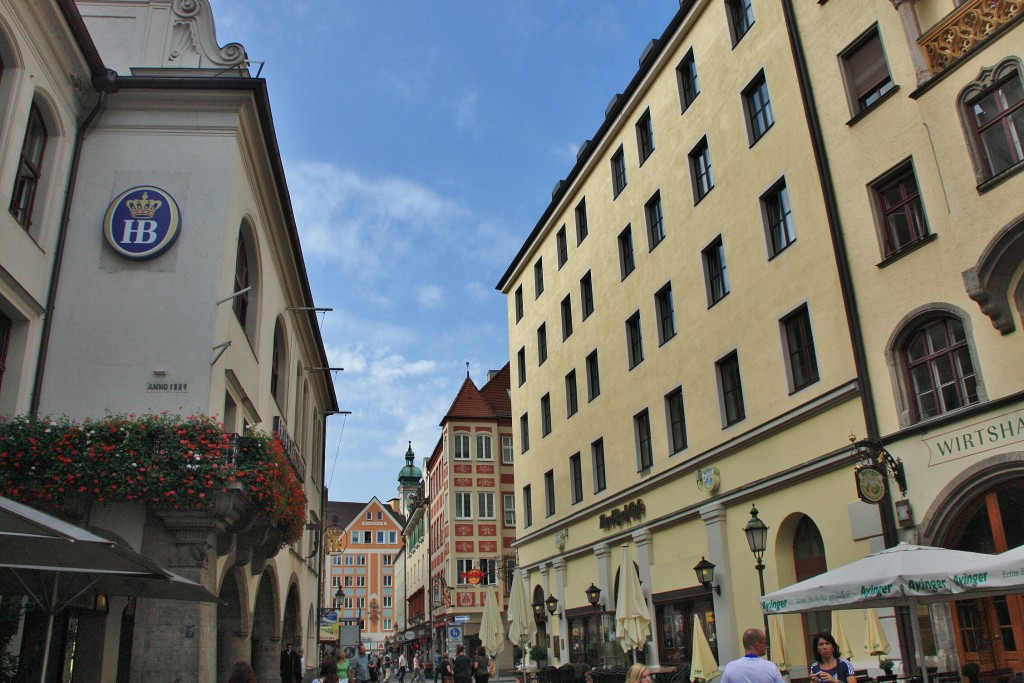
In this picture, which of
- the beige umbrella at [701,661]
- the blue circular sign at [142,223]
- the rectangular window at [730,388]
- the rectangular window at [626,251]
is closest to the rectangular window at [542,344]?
the rectangular window at [626,251]

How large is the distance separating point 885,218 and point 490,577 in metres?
43.4

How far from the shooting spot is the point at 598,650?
26.2 m

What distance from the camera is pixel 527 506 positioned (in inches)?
1412

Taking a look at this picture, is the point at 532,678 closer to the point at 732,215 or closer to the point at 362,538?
the point at 732,215

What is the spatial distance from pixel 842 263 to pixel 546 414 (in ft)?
63.5

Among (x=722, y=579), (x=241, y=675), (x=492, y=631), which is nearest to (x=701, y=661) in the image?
(x=722, y=579)

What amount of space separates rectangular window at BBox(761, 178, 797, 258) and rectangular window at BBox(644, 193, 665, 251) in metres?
5.24

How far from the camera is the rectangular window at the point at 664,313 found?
2330cm

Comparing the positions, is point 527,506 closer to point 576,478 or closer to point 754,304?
point 576,478

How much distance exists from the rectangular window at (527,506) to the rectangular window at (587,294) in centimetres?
905

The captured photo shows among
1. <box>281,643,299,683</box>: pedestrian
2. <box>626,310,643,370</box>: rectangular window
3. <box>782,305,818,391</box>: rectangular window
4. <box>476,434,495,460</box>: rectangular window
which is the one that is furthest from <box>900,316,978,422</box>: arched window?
<box>476,434,495,460</box>: rectangular window

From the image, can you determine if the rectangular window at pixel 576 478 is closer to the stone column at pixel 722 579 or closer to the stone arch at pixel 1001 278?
the stone column at pixel 722 579

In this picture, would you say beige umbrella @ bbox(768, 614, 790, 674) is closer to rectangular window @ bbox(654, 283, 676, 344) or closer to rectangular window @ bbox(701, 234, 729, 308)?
rectangular window @ bbox(701, 234, 729, 308)

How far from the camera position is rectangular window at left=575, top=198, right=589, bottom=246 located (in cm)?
3056
